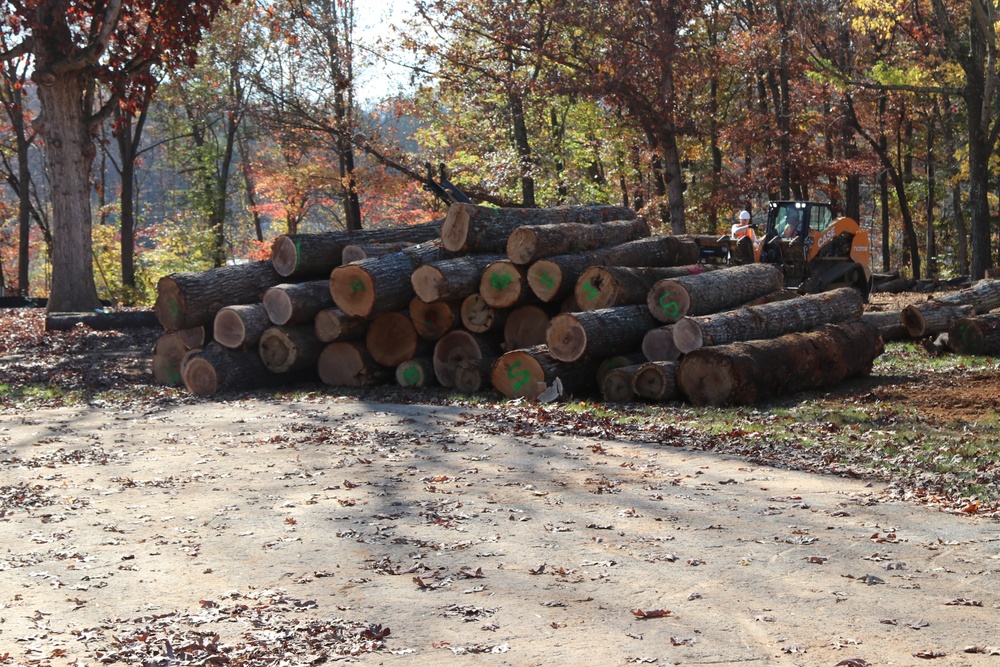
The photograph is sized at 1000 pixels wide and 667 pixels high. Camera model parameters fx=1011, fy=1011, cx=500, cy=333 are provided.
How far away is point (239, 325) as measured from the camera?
14328mm

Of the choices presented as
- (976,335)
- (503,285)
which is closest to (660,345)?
(503,285)

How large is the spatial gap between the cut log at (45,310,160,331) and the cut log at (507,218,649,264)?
29.8 ft

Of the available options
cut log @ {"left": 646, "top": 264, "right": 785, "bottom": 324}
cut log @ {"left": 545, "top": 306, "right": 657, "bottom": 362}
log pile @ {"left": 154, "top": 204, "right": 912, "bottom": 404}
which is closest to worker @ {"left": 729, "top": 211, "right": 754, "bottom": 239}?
log pile @ {"left": 154, "top": 204, "right": 912, "bottom": 404}

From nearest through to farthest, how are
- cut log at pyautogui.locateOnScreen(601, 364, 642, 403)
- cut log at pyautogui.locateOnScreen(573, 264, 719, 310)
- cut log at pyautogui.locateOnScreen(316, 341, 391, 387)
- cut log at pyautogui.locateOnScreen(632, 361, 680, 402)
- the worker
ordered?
cut log at pyautogui.locateOnScreen(632, 361, 680, 402) → cut log at pyautogui.locateOnScreen(601, 364, 642, 403) → cut log at pyautogui.locateOnScreen(573, 264, 719, 310) → cut log at pyautogui.locateOnScreen(316, 341, 391, 387) → the worker

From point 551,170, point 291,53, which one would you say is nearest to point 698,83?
point 551,170

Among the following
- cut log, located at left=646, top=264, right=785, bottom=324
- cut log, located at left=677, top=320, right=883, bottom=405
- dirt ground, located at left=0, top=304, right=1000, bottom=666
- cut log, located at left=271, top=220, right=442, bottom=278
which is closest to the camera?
dirt ground, located at left=0, top=304, right=1000, bottom=666

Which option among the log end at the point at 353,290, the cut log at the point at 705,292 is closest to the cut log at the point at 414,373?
the log end at the point at 353,290

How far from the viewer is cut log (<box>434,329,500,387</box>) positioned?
46.6ft

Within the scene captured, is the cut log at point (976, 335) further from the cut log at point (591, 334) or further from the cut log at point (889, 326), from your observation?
the cut log at point (591, 334)

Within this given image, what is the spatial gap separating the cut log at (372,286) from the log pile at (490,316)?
2cm

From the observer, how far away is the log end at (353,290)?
1394 centimetres

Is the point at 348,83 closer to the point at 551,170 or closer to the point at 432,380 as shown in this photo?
the point at 551,170

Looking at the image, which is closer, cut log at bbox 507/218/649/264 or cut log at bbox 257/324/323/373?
cut log at bbox 507/218/649/264

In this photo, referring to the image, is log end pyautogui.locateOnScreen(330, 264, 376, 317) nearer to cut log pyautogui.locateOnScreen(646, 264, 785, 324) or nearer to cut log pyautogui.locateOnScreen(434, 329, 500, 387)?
cut log pyautogui.locateOnScreen(434, 329, 500, 387)
